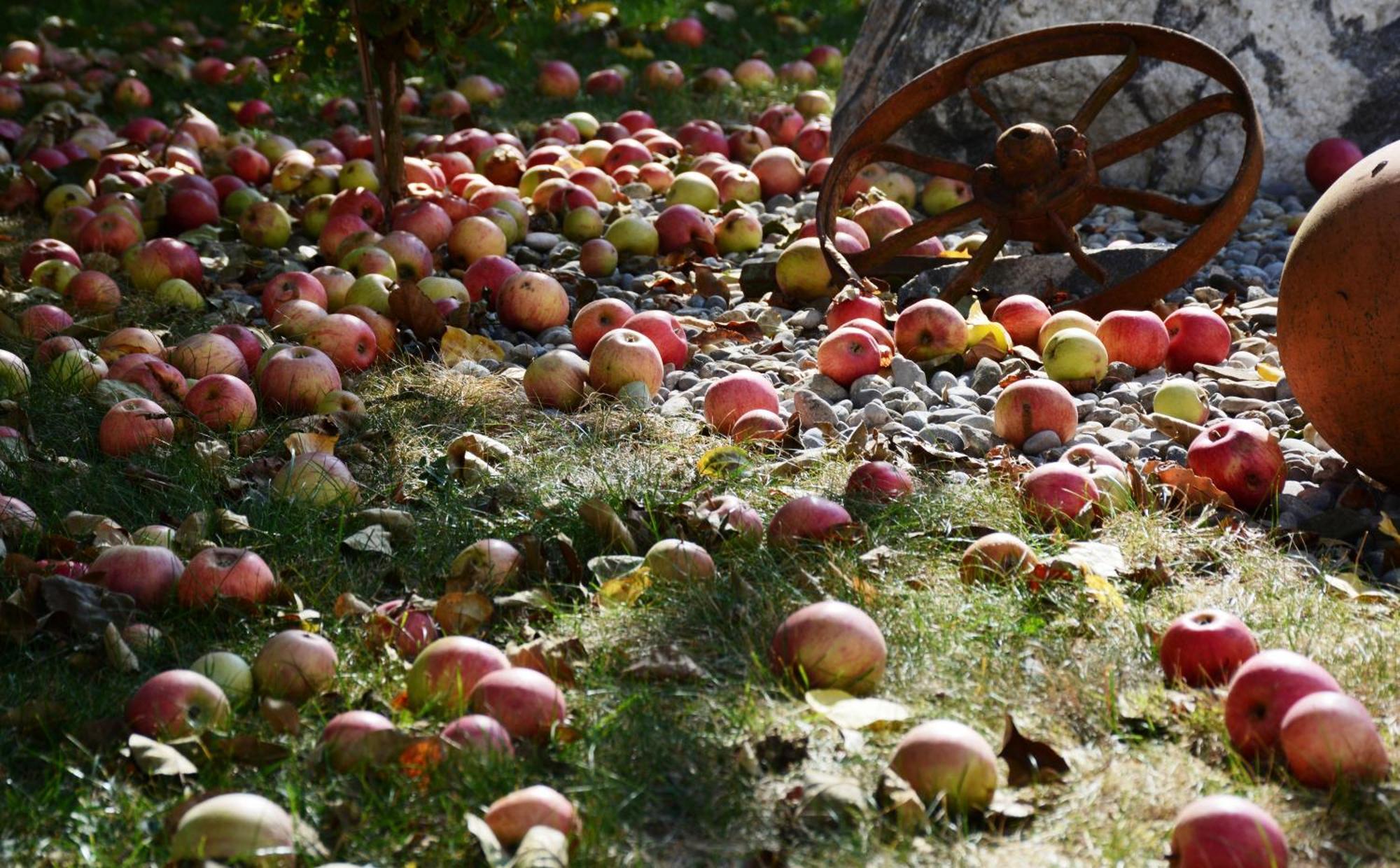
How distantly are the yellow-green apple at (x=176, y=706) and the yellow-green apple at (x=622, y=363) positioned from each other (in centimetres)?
192

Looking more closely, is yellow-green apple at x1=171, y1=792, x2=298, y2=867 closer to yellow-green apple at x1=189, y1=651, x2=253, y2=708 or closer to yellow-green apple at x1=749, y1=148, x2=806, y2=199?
yellow-green apple at x1=189, y1=651, x2=253, y2=708

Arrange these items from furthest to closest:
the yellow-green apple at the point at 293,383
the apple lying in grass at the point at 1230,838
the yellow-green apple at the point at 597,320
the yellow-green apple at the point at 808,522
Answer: the yellow-green apple at the point at 597,320, the yellow-green apple at the point at 293,383, the yellow-green apple at the point at 808,522, the apple lying in grass at the point at 1230,838

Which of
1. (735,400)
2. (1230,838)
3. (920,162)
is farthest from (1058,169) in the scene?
(1230,838)

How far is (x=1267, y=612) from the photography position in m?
2.77

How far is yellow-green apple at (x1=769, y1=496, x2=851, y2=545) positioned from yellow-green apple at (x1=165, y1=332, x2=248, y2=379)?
203cm

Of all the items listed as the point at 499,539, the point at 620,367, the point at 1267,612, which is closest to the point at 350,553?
the point at 499,539

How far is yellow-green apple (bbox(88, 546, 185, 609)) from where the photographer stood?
9.45 ft

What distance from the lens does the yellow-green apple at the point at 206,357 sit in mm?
4238

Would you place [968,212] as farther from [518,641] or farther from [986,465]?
[518,641]

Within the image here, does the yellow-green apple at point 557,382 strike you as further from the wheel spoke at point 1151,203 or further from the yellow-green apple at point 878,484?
the wheel spoke at point 1151,203

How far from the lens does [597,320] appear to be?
15.2ft

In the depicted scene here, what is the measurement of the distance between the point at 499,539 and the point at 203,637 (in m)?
0.65

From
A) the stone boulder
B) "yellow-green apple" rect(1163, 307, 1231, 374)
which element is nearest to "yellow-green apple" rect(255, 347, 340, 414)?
"yellow-green apple" rect(1163, 307, 1231, 374)

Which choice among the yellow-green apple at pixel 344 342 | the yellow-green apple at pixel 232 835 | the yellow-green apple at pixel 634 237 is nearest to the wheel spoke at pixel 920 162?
the yellow-green apple at pixel 634 237
